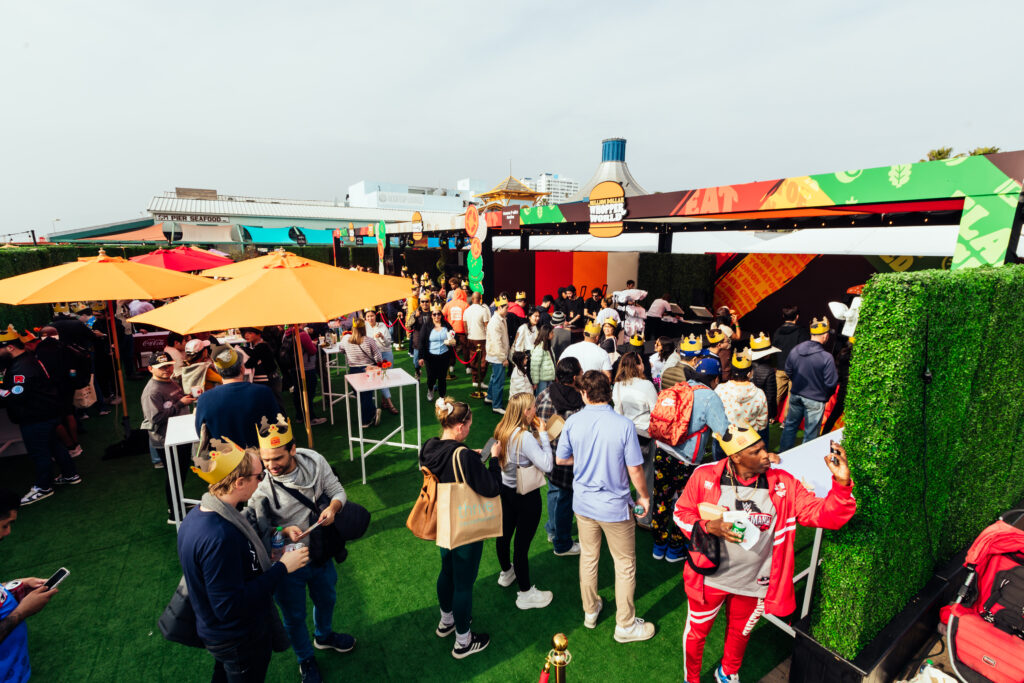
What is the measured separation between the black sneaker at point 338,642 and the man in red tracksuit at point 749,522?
7.00 ft

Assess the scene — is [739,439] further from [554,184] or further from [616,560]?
[554,184]

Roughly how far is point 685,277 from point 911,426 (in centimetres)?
1216

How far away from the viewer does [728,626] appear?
2.63 metres

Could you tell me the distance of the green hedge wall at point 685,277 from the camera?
13781 millimetres

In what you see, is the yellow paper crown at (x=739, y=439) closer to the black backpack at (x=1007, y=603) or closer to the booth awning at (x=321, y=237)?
the black backpack at (x=1007, y=603)

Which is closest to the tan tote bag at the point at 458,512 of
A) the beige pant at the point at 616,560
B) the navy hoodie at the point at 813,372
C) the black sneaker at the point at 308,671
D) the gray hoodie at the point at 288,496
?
the gray hoodie at the point at 288,496

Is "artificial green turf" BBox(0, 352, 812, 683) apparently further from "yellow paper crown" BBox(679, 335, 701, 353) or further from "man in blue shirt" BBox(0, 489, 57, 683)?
Answer: "yellow paper crown" BBox(679, 335, 701, 353)

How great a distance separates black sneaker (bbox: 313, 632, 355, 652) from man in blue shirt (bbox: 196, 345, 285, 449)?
1.44m

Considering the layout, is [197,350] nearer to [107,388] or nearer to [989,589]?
[107,388]

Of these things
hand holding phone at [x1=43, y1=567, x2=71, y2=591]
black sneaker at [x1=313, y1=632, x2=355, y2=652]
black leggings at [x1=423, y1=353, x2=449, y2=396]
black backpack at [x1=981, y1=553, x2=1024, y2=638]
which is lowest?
black sneaker at [x1=313, y1=632, x2=355, y2=652]

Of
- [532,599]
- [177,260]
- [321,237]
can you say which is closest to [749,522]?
[532,599]

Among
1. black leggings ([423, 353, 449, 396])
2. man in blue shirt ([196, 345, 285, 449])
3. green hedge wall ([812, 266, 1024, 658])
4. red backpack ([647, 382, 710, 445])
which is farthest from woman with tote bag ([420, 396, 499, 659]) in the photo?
black leggings ([423, 353, 449, 396])

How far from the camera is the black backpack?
2700mm

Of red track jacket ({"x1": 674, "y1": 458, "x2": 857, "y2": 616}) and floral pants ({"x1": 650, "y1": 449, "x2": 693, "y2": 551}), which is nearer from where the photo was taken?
red track jacket ({"x1": 674, "y1": 458, "x2": 857, "y2": 616})
